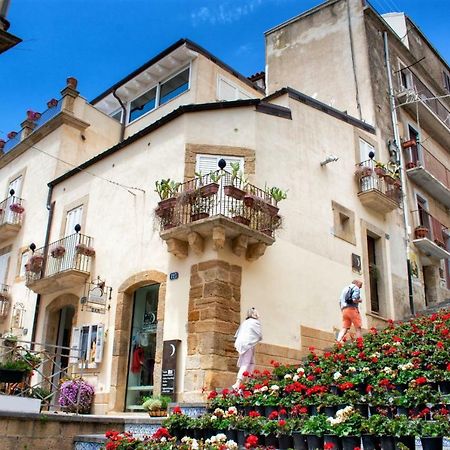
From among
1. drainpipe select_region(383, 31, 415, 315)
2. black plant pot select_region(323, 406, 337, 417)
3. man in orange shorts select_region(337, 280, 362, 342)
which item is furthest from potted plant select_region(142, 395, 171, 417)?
drainpipe select_region(383, 31, 415, 315)

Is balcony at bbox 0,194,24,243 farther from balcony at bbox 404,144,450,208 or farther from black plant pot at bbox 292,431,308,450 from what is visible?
black plant pot at bbox 292,431,308,450

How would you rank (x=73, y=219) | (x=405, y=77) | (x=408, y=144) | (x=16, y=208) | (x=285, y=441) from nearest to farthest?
(x=285, y=441)
(x=73, y=219)
(x=16, y=208)
(x=408, y=144)
(x=405, y=77)

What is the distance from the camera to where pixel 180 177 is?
13.7 meters

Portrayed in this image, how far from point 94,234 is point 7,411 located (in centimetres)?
782

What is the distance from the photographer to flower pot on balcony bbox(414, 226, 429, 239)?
19.2 meters

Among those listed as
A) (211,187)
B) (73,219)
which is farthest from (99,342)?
(211,187)

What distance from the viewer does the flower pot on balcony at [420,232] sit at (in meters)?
19.2

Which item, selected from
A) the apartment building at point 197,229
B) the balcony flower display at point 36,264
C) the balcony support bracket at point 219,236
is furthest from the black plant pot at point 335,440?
the balcony flower display at point 36,264

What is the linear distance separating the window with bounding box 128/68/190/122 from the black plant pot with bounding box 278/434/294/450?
14203 mm

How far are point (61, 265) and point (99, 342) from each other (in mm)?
2997

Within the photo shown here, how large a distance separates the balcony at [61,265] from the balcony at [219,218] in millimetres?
3630

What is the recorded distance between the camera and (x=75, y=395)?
520 inches

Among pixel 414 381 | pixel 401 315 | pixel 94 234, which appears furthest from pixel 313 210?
pixel 414 381

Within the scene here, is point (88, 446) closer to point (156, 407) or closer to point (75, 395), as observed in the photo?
point (156, 407)
